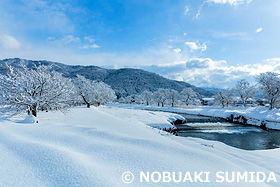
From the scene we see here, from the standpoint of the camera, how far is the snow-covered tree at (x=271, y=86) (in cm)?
3378

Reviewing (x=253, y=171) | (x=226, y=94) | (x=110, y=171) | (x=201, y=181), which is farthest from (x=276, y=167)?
(x=226, y=94)

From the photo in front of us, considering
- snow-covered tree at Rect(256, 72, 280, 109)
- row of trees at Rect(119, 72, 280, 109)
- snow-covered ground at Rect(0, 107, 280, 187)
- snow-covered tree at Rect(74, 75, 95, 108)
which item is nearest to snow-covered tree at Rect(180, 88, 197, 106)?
row of trees at Rect(119, 72, 280, 109)

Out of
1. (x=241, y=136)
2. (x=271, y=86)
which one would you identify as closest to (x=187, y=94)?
(x=271, y=86)

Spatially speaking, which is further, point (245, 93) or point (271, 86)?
point (245, 93)

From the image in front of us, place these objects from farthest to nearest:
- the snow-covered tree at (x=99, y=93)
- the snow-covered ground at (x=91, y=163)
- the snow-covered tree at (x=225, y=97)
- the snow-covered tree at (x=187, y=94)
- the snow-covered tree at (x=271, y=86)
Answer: the snow-covered tree at (x=187, y=94)
the snow-covered tree at (x=225, y=97)
the snow-covered tree at (x=99, y=93)
the snow-covered tree at (x=271, y=86)
the snow-covered ground at (x=91, y=163)

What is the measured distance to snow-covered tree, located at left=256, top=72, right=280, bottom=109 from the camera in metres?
33.8

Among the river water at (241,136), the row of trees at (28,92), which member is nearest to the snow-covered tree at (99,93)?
the row of trees at (28,92)

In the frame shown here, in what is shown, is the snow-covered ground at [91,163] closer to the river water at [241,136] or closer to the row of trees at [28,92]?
the row of trees at [28,92]

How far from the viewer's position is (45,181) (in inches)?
117

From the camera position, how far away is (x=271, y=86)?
34344 millimetres

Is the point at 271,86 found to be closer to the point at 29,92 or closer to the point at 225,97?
the point at 225,97

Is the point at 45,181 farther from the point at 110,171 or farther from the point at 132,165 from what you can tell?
the point at 132,165

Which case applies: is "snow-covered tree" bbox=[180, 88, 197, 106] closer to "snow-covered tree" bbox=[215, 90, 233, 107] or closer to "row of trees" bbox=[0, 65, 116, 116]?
"snow-covered tree" bbox=[215, 90, 233, 107]

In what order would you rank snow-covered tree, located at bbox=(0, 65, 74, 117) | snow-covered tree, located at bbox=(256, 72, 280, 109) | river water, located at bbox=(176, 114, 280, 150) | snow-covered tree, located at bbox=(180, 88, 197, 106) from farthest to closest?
snow-covered tree, located at bbox=(180, 88, 197, 106)
snow-covered tree, located at bbox=(256, 72, 280, 109)
river water, located at bbox=(176, 114, 280, 150)
snow-covered tree, located at bbox=(0, 65, 74, 117)
